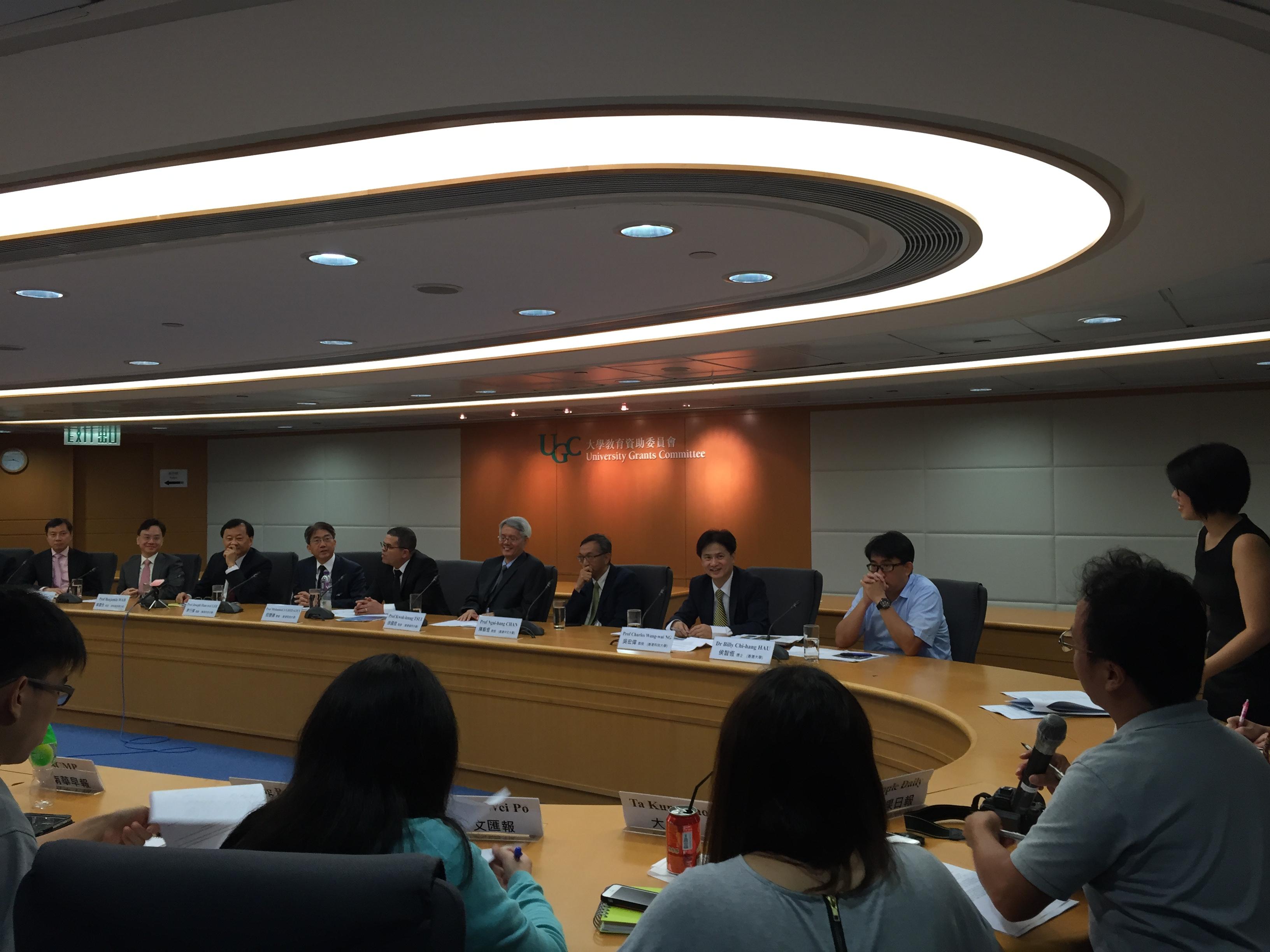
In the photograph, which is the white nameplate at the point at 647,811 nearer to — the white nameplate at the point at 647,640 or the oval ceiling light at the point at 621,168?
the oval ceiling light at the point at 621,168

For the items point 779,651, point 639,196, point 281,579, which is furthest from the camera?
point 281,579

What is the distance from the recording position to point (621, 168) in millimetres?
2797

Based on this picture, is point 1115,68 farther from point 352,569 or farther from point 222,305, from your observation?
point 352,569

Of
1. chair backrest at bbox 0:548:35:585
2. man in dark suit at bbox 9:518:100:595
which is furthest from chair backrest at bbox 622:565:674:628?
chair backrest at bbox 0:548:35:585

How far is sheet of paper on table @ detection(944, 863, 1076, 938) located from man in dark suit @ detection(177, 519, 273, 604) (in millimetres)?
5519

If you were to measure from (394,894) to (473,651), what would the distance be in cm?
379

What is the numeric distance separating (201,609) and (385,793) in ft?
16.1

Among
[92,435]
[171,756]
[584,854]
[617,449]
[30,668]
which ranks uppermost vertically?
[92,435]

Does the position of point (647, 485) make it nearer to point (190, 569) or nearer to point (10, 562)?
point (190, 569)

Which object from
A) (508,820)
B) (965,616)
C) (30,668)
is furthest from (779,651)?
(30,668)

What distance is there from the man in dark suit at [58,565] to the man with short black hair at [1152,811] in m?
7.43

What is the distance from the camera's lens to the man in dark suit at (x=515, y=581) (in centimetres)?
553

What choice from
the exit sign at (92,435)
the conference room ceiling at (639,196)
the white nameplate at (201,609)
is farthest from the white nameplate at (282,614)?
the exit sign at (92,435)

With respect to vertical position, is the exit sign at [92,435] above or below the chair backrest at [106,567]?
above
